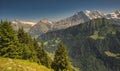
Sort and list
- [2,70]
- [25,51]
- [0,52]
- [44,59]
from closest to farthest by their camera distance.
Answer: [2,70] < [0,52] < [25,51] < [44,59]

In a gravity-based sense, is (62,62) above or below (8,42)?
below

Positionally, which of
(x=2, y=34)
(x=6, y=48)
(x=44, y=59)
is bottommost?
(x=44, y=59)

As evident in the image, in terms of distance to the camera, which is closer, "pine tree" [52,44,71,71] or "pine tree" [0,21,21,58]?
"pine tree" [0,21,21,58]

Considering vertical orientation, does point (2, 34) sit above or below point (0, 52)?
above

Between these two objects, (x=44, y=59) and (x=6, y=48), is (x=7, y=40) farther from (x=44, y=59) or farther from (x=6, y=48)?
(x=44, y=59)

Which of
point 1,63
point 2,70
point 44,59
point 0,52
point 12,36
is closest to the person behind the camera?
point 2,70

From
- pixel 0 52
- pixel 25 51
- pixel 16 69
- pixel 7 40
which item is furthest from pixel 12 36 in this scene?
pixel 16 69

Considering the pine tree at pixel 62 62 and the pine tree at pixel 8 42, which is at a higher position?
the pine tree at pixel 8 42

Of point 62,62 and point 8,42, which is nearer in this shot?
point 8,42

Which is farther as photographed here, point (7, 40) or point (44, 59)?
point (44, 59)

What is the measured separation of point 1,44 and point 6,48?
4.61 feet

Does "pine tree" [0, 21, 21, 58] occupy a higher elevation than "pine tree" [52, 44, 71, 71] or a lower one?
higher

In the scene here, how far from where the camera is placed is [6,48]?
1953 inches

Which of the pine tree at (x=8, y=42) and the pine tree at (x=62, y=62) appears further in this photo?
the pine tree at (x=62, y=62)
